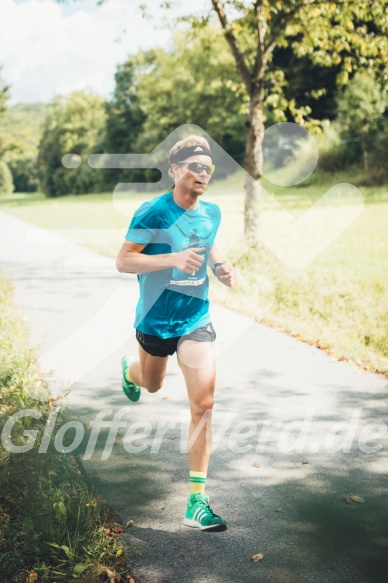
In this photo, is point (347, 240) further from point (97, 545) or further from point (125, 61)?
point (125, 61)

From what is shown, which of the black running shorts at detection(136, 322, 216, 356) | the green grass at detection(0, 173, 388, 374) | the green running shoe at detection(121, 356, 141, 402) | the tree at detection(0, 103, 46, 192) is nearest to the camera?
the black running shorts at detection(136, 322, 216, 356)

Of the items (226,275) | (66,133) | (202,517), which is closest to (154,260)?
(226,275)

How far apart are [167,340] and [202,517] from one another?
103 cm

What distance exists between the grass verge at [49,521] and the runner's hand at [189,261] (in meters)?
1.32

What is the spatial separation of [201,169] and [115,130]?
63613 millimetres

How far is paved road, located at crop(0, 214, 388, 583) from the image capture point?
3.15 meters

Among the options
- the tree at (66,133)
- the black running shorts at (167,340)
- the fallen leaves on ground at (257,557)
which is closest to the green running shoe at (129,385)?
the black running shorts at (167,340)

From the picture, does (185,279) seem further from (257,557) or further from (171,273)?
(257,557)

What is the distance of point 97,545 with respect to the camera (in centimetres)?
305

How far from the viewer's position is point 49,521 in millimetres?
3135

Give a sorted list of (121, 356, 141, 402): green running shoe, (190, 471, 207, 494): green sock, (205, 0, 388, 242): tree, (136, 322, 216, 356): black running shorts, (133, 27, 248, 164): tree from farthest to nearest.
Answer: (133, 27, 248, 164): tree
(205, 0, 388, 242): tree
(121, 356, 141, 402): green running shoe
(136, 322, 216, 356): black running shorts
(190, 471, 207, 494): green sock

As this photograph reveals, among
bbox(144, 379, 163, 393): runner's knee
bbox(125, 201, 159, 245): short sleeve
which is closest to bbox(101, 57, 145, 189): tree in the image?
bbox(144, 379, 163, 393): runner's knee

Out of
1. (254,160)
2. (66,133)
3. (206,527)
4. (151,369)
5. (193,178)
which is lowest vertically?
(66,133)

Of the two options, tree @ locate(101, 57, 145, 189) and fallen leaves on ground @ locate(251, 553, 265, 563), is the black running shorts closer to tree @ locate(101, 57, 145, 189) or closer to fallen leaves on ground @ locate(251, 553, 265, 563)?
fallen leaves on ground @ locate(251, 553, 265, 563)
